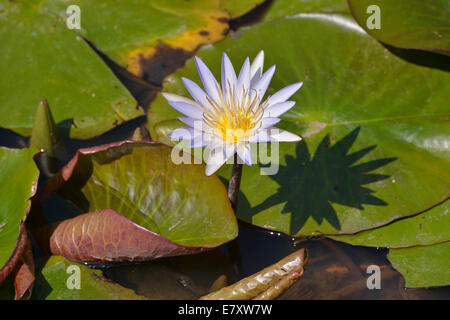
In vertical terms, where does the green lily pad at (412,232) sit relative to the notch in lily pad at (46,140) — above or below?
below

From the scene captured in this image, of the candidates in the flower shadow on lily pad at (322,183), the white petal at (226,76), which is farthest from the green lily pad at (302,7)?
the white petal at (226,76)

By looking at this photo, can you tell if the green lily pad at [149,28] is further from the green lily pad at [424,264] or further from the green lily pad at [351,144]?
the green lily pad at [424,264]

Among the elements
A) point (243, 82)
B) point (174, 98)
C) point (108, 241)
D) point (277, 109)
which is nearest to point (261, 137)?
point (277, 109)

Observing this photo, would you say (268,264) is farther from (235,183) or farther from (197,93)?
(197,93)

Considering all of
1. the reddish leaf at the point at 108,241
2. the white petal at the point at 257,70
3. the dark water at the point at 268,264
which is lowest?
the dark water at the point at 268,264

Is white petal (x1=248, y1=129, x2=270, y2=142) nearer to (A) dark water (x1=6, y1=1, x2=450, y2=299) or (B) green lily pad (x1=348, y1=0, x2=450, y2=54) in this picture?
(A) dark water (x1=6, y1=1, x2=450, y2=299)
